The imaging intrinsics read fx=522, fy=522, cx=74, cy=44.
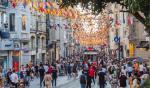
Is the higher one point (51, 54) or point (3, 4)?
point (3, 4)

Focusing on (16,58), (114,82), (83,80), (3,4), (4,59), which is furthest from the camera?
(16,58)

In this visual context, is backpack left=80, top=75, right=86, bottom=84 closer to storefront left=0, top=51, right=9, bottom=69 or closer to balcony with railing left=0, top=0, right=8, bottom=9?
balcony with railing left=0, top=0, right=8, bottom=9

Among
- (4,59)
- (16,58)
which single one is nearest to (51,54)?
(16,58)

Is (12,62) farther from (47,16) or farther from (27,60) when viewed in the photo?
(47,16)

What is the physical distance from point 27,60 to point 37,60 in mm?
6946

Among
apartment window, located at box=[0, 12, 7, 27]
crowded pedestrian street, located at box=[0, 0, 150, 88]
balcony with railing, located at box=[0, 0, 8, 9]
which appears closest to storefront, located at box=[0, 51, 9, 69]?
crowded pedestrian street, located at box=[0, 0, 150, 88]

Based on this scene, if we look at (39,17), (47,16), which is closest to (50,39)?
(47,16)

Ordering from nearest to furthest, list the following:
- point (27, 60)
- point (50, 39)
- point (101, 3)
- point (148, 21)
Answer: point (148, 21) < point (101, 3) < point (27, 60) < point (50, 39)

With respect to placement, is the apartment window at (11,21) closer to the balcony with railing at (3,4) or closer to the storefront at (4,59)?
the balcony with railing at (3,4)

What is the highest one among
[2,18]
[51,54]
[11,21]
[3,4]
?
[3,4]

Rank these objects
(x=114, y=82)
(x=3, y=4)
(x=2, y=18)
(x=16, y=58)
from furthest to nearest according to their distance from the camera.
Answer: (x=16, y=58)
(x=2, y=18)
(x=3, y=4)
(x=114, y=82)

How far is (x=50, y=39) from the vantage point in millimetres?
83125

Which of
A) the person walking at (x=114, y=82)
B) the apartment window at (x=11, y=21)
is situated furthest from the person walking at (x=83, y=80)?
the apartment window at (x=11, y=21)

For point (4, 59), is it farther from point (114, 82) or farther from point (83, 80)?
point (114, 82)
